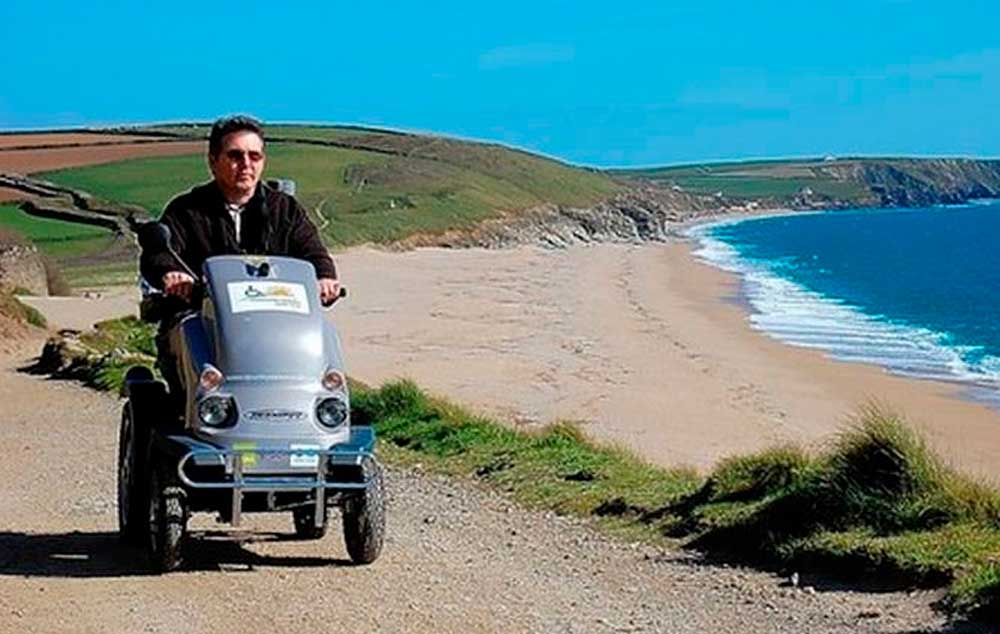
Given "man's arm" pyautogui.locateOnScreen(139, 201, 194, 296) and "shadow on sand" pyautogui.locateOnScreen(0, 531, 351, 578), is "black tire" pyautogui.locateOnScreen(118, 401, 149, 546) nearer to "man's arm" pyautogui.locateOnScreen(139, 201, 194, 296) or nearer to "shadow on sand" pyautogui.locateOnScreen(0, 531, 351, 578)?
"shadow on sand" pyautogui.locateOnScreen(0, 531, 351, 578)

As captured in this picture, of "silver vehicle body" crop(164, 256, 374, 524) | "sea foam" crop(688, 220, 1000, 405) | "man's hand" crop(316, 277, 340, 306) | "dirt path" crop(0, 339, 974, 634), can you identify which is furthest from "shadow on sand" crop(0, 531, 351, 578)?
"sea foam" crop(688, 220, 1000, 405)

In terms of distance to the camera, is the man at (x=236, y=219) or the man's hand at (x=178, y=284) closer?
the man's hand at (x=178, y=284)

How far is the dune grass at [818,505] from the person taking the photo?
308 inches

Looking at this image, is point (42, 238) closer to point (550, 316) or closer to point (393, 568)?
point (550, 316)

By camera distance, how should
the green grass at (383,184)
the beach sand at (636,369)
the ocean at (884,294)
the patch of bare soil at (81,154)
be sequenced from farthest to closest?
the patch of bare soil at (81,154), the green grass at (383,184), the ocean at (884,294), the beach sand at (636,369)

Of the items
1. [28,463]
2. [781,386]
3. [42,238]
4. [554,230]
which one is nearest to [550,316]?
[781,386]

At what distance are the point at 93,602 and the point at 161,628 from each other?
2.05 feet

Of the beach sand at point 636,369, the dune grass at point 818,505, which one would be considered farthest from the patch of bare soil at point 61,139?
the dune grass at point 818,505

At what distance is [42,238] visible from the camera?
Answer: 6756 centimetres

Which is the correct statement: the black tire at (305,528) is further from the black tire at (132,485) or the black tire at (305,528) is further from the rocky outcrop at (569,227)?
the rocky outcrop at (569,227)

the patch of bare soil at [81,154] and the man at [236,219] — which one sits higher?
the patch of bare soil at [81,154]

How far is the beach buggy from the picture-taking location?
7492 mm

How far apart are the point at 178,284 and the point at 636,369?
26.3 m

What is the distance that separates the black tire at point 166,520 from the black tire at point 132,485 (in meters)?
0.43
